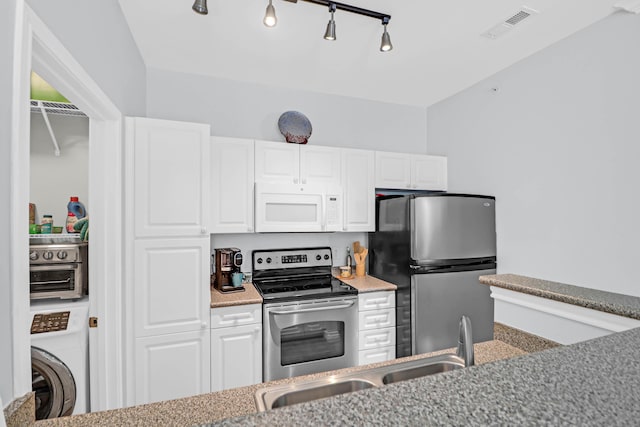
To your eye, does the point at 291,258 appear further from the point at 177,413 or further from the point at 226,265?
the point at 177,413

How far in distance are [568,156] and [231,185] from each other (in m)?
2.47

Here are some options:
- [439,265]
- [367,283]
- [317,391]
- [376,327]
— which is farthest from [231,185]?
[317,391]

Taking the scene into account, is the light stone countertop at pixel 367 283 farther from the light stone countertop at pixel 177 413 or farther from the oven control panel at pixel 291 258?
the light stone countertop at pixel 177 413

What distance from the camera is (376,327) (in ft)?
8.66

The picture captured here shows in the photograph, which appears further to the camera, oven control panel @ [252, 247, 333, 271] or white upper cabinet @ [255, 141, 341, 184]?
oven control panel @ [252, 247, 333, 271]

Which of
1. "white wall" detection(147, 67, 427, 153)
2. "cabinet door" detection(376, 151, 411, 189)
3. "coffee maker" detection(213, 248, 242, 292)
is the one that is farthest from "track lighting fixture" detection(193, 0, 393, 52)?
"coffee maker" detection(213, 248, 242, 292)

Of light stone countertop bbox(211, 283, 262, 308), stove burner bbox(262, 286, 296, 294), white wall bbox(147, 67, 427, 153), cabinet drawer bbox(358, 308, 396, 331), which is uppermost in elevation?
white wall bbox(147, 67, 427, 153)

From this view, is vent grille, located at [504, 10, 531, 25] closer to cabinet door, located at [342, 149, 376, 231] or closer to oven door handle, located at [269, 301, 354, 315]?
cabinet door, located at [342, 149, 376, 231]

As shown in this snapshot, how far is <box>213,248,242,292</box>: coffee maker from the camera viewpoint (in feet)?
8.05

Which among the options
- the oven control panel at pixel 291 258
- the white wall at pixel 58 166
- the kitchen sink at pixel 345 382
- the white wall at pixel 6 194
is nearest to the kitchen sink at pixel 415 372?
the kitchen sink at pixel 345 382

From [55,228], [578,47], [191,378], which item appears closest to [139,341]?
[191,378]

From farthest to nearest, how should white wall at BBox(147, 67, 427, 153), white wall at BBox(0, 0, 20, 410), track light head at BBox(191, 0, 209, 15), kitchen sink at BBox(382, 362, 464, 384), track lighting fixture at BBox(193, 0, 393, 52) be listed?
white wall at BBox(147, 67, 427, 153), track lighting fixture at BBox(193, 0, 393, 52), track light head at BBox(191, 0, 209, 15), kitchen sink at BBox(382, 362, 464, 384), white wall at BBox(0, 0, 20, 410)

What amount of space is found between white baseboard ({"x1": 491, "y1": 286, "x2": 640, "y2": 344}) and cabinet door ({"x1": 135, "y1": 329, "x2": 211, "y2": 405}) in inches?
71.3

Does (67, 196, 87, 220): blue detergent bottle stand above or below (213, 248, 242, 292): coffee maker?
above
